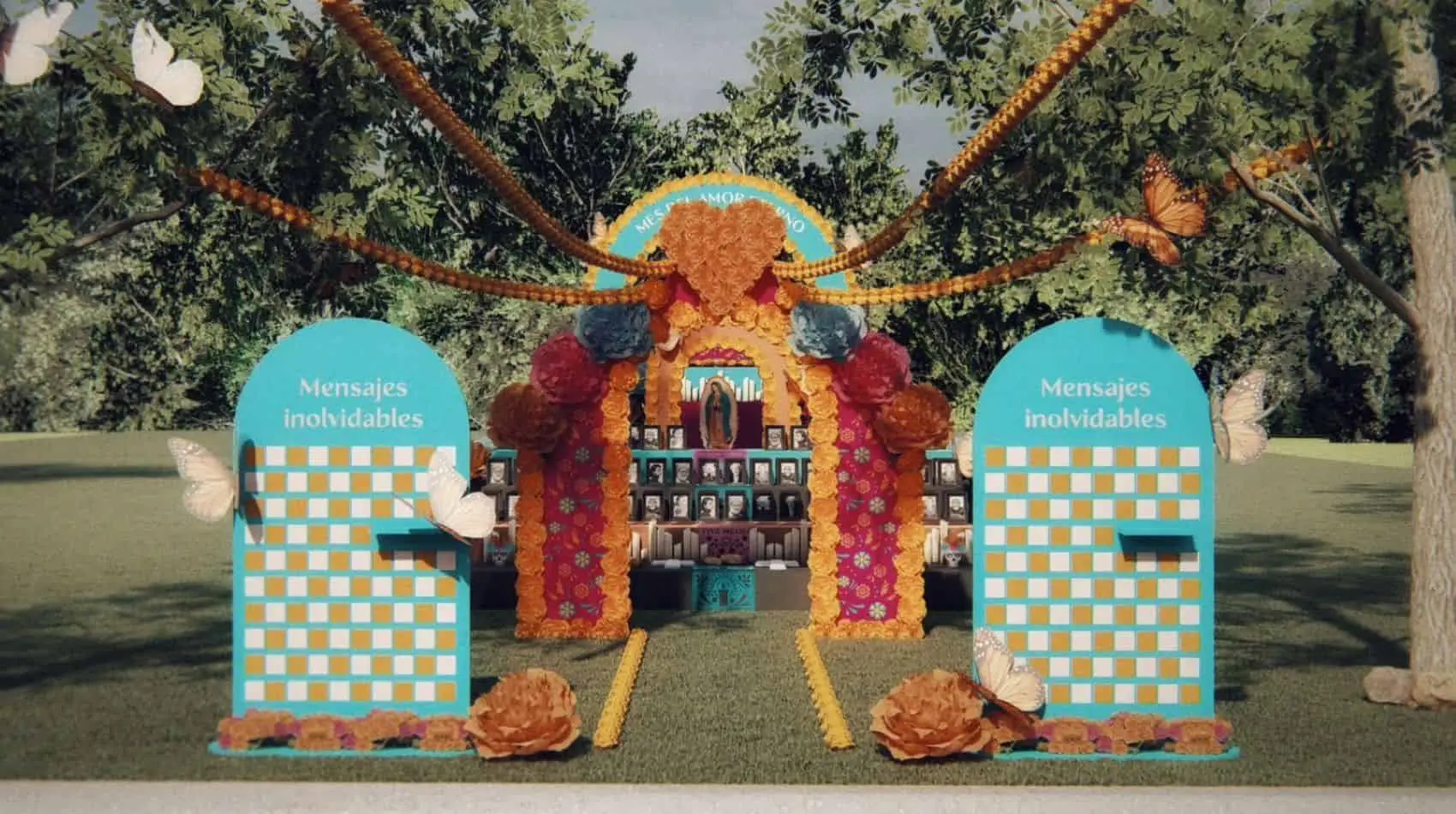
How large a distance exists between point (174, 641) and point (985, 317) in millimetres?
19527

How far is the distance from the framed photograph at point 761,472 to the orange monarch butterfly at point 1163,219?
8150mm

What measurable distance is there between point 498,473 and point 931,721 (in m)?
8.80

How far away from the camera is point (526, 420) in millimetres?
14641

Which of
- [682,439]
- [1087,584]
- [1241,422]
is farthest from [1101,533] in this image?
[682,439]

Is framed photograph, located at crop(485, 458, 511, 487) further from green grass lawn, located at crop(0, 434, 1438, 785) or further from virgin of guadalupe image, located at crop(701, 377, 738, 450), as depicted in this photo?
virgin of guadalupe image, located at crop(701, 377, 738, 450)

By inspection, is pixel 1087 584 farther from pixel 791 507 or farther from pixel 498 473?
pixel 498 473

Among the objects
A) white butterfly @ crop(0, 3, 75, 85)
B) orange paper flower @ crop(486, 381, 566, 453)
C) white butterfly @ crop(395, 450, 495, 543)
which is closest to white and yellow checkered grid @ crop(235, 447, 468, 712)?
white butterfly @ crop(395, 450, 495, 543)

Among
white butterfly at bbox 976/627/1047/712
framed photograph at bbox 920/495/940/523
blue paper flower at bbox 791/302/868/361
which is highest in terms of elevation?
blue paper flower at bbox 791/302/868/361

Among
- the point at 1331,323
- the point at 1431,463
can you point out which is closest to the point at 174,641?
the point at 1431,463

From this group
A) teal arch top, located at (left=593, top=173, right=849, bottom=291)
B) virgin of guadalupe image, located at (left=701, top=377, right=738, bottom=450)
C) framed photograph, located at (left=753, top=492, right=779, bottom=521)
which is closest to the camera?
teal arch top, located at (left=593, top=173, right=849, bottom=291)

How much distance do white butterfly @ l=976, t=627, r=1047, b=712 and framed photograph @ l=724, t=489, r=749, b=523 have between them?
8008mm

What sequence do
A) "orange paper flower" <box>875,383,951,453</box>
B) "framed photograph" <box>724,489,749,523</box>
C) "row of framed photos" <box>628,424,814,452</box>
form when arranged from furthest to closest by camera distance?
"row of framed photos" <box>628,424,814,452</box>, "framed photograph" <box>724,489,749,523</box>, "orange paper flower" <box>875,383,951,453</box>

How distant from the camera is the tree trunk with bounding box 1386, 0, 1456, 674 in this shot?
11297 mm

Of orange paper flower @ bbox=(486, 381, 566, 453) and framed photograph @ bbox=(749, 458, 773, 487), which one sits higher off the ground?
orange paper flower @ bbox=(486, 381, 566, 453)
